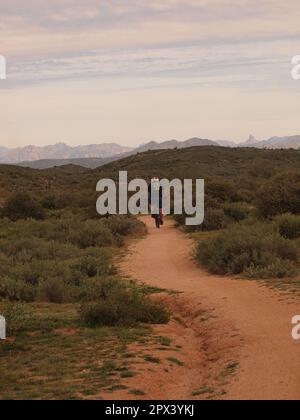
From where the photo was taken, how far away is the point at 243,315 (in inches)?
458

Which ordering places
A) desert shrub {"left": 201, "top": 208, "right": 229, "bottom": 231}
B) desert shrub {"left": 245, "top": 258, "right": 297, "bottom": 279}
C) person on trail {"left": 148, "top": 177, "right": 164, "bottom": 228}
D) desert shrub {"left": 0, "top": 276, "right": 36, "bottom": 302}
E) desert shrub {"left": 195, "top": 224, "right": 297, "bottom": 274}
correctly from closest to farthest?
desert shrub {"left": 0, "top": 276, "right": 36, "bottom": 302} < desert shrub {"left": 245, "top": 258, "right": 297, "bottom": 279} < desert shrub {"left": 195, "top": 224, "right": 297, "bottom": 274} < desert shrub {"left": 201, "top": 208, "right": 229, "bottom": 231} < person on trail {"left": 148, "top": 177, "right": 164, "bottom": 228}

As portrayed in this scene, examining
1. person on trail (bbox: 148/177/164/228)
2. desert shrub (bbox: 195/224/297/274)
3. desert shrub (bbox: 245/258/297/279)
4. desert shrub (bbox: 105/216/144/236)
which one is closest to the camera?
desert shrub (bbox: 245/258/297/279)

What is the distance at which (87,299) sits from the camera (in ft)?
43.1

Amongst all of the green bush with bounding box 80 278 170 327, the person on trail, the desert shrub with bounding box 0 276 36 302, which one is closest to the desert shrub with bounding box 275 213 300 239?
the person on trail

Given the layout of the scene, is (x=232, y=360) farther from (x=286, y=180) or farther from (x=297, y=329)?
(x=286, y=180)

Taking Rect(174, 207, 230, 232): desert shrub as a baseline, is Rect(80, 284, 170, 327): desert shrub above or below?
below

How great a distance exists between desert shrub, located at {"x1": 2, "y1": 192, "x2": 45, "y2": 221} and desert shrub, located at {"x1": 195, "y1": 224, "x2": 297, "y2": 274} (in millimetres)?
16236

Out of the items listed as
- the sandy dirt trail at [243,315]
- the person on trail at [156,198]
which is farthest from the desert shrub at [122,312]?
the person on trail at [156,198]

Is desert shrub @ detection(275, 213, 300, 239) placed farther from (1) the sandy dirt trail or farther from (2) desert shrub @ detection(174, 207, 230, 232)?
(2) desert shrub @ detection(174, 207, 230, 232)

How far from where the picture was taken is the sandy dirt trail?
25.4 feet

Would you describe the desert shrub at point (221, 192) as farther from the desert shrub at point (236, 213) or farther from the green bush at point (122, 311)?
the green bush at point (122, 311)

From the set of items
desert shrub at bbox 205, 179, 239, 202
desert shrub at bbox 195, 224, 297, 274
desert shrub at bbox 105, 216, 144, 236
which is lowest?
desert shrub at bbox 195, 224, 297, 274

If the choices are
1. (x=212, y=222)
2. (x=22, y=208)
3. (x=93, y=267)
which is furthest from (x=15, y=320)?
(x=22, y=208)

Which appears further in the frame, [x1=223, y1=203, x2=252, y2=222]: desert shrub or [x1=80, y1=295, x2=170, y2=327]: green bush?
[x1=223, y1=203, x2=252, y2=222]: desert shrub
